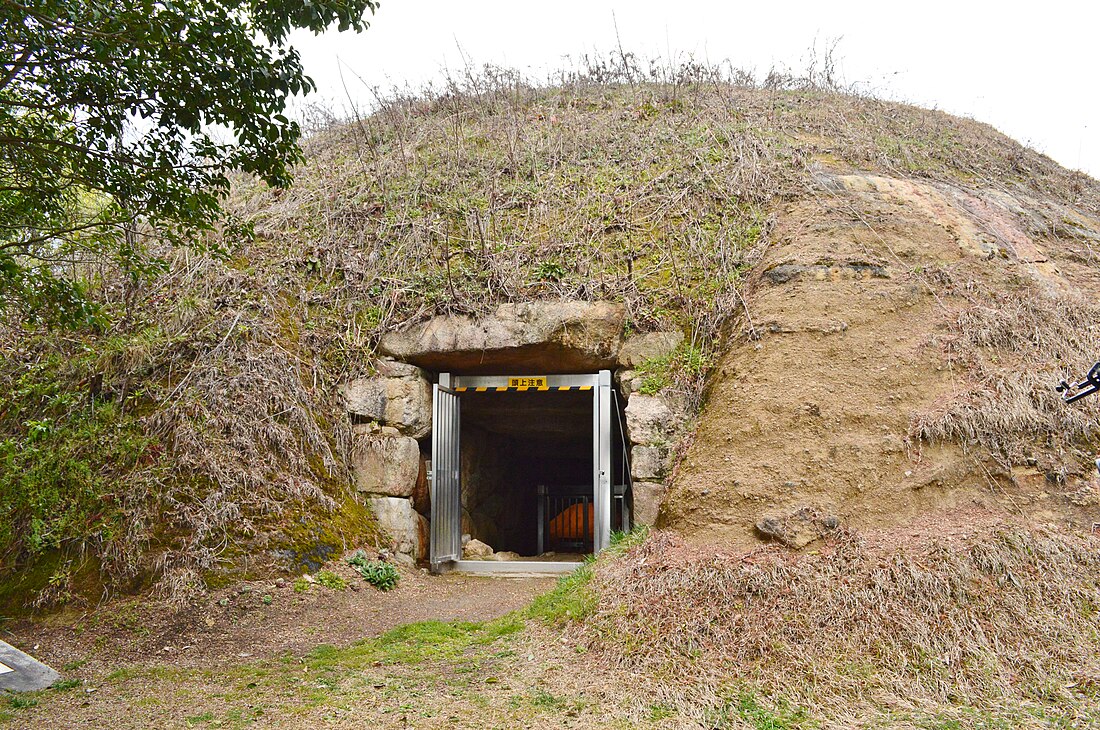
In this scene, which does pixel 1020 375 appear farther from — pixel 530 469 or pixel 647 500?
pixel 530 469

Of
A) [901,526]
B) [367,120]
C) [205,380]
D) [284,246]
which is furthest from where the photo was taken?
[367,120]

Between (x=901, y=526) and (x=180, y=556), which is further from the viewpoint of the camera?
(x=180, y=556)

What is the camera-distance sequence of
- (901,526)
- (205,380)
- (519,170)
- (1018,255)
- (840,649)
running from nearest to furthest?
(840,649), (901,526), (205,380), (1018,255), (519,170)

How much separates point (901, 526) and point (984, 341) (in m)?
2.01

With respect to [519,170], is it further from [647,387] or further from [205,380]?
[205,380]

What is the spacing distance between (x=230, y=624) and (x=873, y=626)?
4553mm

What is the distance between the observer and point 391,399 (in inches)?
314

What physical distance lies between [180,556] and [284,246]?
405 centimetres

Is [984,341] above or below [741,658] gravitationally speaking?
above

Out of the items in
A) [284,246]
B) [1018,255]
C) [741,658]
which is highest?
[284,246]

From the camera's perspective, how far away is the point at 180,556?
609 cm

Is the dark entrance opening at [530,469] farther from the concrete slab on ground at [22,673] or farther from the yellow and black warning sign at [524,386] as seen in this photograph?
the concrete slab on ground at [22,673]

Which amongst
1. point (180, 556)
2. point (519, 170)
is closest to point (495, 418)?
point (519, 170)

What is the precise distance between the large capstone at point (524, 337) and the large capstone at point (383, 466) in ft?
3.08
